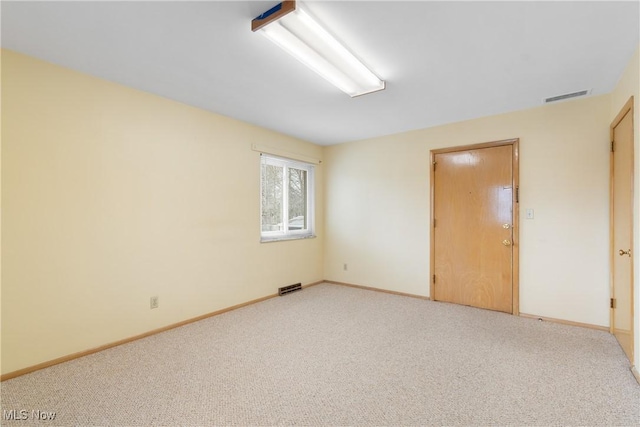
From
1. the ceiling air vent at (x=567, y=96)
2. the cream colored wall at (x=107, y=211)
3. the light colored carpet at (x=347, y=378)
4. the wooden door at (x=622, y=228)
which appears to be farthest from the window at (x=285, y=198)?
the wooden door at (x=622, y=228)

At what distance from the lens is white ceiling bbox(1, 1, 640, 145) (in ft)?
5.70

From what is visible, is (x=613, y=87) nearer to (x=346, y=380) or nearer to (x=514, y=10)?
(x=514, y=10)

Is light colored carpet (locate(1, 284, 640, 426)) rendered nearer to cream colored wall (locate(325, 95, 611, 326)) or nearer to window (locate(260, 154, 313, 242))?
cream colored wall (locate(325, 95, 611, 326))

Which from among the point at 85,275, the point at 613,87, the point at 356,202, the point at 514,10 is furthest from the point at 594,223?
the point at 85,275

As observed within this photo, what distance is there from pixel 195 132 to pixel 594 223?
435 centimetres

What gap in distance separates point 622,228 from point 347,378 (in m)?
2.72

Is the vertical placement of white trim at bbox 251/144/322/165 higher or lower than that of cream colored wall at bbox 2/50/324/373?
higher

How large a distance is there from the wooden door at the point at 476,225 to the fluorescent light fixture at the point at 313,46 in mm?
1812

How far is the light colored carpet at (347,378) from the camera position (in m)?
1.71

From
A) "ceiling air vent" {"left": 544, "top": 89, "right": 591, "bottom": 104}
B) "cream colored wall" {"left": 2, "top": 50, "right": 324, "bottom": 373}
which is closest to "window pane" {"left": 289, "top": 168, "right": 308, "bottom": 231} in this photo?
"cream colored wall" {"left": 2, "top": 50, "right": 324, "bottom": 373}

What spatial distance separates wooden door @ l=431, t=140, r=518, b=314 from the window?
2.02m

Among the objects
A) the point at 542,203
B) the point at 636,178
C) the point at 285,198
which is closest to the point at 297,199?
the point at 285,198

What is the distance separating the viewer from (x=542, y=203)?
3250 mm

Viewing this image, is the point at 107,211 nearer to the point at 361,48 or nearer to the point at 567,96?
the point at 361,48
